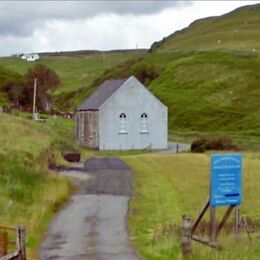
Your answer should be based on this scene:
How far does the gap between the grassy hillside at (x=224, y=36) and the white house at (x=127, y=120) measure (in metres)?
69.2

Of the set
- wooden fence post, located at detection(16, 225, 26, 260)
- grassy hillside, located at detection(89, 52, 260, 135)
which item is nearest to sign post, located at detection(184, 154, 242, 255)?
wooden fence post, located at detection(16, 225, 26, 260)

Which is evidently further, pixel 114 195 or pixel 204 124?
pixel 204 124

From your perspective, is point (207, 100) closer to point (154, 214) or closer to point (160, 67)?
point (160, 67)

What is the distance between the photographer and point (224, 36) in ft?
548

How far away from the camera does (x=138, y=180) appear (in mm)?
40125

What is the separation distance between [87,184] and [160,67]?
10224 cm

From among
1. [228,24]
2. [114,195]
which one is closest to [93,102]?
[114,195]

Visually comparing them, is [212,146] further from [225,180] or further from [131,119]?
[225,180]

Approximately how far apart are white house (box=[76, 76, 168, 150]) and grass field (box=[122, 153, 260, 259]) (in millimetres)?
17599

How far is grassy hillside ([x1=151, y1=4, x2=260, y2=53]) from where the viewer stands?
152 meters

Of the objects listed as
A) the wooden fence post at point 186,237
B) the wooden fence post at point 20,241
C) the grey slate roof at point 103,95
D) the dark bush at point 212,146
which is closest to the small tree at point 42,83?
the grey slate roof at point 103,95

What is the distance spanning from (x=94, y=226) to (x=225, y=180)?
7433 mm

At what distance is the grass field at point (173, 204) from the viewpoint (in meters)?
19.3

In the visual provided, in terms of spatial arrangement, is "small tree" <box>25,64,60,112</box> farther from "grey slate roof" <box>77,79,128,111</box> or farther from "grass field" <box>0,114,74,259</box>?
"grass field" <box>0,114,74,259</box>
